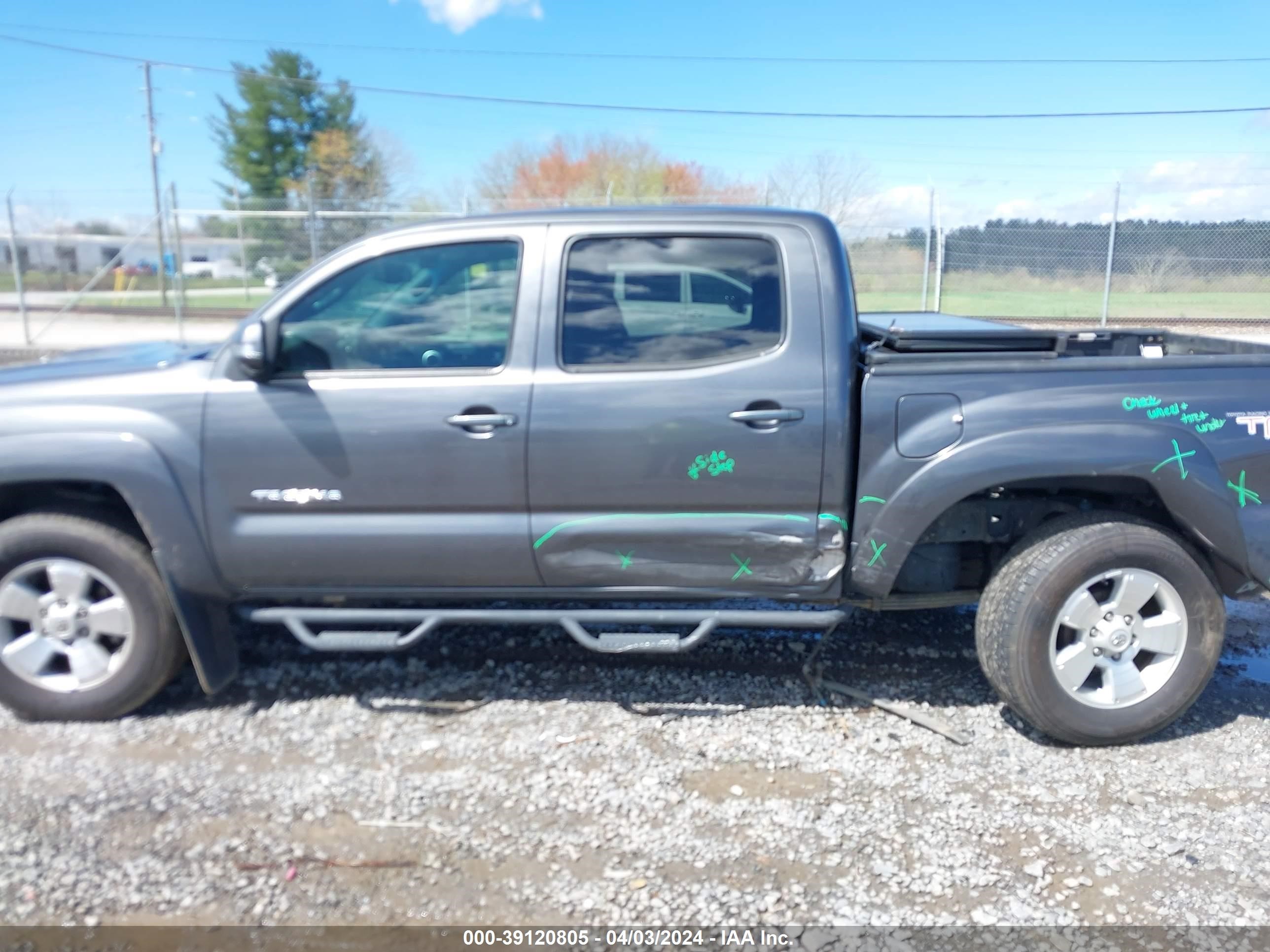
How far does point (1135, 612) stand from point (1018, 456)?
0.76 m

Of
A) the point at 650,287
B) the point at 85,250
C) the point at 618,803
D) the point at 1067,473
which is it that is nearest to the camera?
the point at 618,803

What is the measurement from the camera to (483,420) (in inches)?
135

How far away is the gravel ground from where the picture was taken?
9.16 feet

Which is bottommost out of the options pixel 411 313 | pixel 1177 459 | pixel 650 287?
pixel 1177 459

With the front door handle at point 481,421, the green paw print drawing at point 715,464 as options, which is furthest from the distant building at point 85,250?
the green paw print drawing at point 715,464

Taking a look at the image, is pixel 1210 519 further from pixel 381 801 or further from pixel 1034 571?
pixel 381 801

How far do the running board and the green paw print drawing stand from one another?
53 centimetres

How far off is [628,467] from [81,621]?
2.12m

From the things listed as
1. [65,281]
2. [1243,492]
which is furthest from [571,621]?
[65,281]

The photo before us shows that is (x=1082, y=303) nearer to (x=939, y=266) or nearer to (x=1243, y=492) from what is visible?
(x=939, y=266)

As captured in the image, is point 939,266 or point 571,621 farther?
point 939,266

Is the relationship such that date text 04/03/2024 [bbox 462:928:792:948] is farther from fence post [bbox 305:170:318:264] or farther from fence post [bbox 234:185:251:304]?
fence post [bbox 234:185:251:304]

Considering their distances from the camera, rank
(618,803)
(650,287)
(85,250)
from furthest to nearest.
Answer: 1. (85,250)
2. (650,287)
3. (618,803)

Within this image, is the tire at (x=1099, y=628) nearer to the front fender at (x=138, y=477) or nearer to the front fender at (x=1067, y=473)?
the front fender at (x=1067, y=473)
